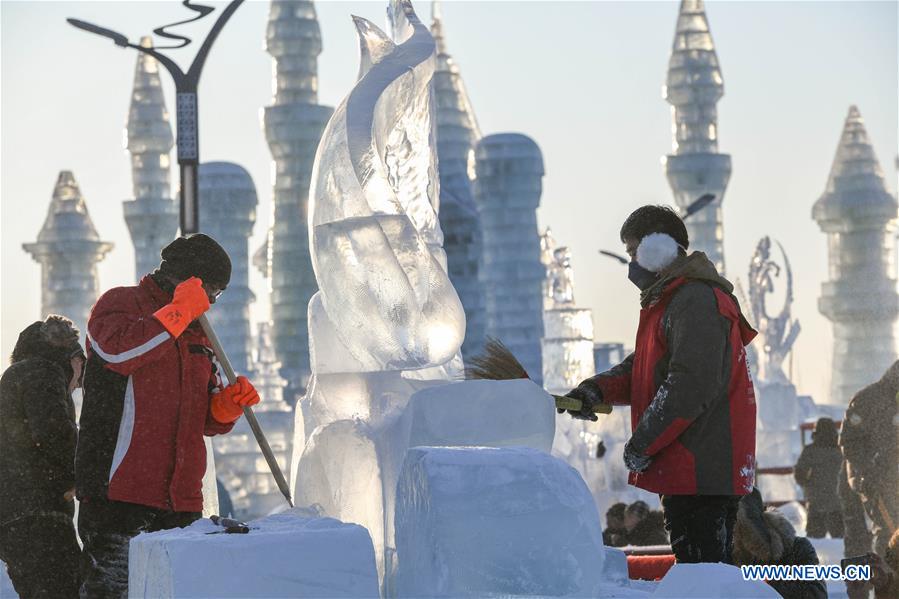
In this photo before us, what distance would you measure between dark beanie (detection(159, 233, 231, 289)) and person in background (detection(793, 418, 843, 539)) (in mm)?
8048

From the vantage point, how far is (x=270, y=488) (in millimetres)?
74875

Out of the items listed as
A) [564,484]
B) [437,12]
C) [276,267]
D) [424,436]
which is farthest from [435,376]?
[437,12]

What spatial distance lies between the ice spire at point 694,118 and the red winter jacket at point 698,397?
3004 inches

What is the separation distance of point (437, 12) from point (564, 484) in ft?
295

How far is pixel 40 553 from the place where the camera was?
705 centimetres

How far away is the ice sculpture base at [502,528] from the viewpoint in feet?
18.7

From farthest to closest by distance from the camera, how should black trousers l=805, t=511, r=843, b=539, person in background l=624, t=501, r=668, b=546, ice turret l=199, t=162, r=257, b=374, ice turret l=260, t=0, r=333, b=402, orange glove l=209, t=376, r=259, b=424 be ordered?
ice turret l=260, t=0, r=333, b=402, ice turret l=199, t=162, r=257, b=374, black trousers l=805, t=511, r=843, b=539, person in background l=624, t=501, r=668, b=546, orange glove l=209, t=376, r=259, b=424

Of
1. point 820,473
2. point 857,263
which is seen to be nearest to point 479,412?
point 820,473

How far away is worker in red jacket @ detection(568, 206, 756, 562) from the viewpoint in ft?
19.6

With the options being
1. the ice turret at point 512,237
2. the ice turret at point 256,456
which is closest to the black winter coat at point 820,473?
the ice turret at point 256,456

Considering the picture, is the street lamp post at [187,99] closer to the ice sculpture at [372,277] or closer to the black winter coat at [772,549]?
the ice sculpture at [372,277]

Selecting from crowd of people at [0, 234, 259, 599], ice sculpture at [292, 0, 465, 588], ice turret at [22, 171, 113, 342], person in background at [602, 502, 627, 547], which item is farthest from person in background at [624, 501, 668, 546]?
ice turret at [22, 171, 113, 342]

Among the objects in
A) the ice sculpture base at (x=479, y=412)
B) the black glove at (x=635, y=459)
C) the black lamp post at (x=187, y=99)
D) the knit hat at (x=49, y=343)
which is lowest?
the black glove at (x=635, y=459)

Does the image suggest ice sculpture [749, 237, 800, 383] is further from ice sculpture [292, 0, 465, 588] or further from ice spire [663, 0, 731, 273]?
ice sculpture [292, 0, 465, 588]
